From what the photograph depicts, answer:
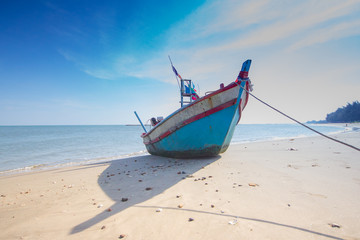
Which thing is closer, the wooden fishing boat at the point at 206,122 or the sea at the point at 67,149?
the wooden fishing boat at the point at 206,122

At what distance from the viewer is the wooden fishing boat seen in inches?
234

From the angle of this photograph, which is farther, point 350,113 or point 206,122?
point 350,113

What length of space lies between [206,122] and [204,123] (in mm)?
83

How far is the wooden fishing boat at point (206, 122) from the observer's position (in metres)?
5.95

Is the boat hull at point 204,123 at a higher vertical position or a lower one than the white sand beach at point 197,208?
higher

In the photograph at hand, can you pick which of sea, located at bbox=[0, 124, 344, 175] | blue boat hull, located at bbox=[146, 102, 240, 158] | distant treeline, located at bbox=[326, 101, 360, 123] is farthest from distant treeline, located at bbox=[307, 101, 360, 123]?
blue boat hull, located at bbox=[146, 102, 240, 158]

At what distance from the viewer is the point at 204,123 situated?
6336 mm

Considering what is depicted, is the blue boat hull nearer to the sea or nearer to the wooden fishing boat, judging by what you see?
the wooden fishing boat

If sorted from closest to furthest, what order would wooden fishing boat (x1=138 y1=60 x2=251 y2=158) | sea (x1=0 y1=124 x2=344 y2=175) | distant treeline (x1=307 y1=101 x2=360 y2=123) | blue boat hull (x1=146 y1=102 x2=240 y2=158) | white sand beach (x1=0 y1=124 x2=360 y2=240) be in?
1. white sand beach (x1=0 y1=124 x2=360 y2=240)
2. wooden fishing boat (x1=138 y1=60 x2=251 y2=158)
3. blue boat hull (x1=146 y1=102 x2=240 y2=158)
4. sea (x1=0 y1=124 x2=344 y2=175)
5. distant treeline (x1=307 y1=101 x2=360 y2=123)

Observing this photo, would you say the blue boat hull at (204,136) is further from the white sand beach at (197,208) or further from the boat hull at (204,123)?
the white sand beach at (197,208)

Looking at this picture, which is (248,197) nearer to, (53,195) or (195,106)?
(195,106)

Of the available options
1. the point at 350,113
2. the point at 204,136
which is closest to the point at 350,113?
the point at 350,113

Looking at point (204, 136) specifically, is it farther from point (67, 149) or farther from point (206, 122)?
point (67, 149)

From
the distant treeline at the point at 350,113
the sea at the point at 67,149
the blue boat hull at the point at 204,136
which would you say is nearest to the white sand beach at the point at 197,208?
the blue boat hull at the point at 204,136
